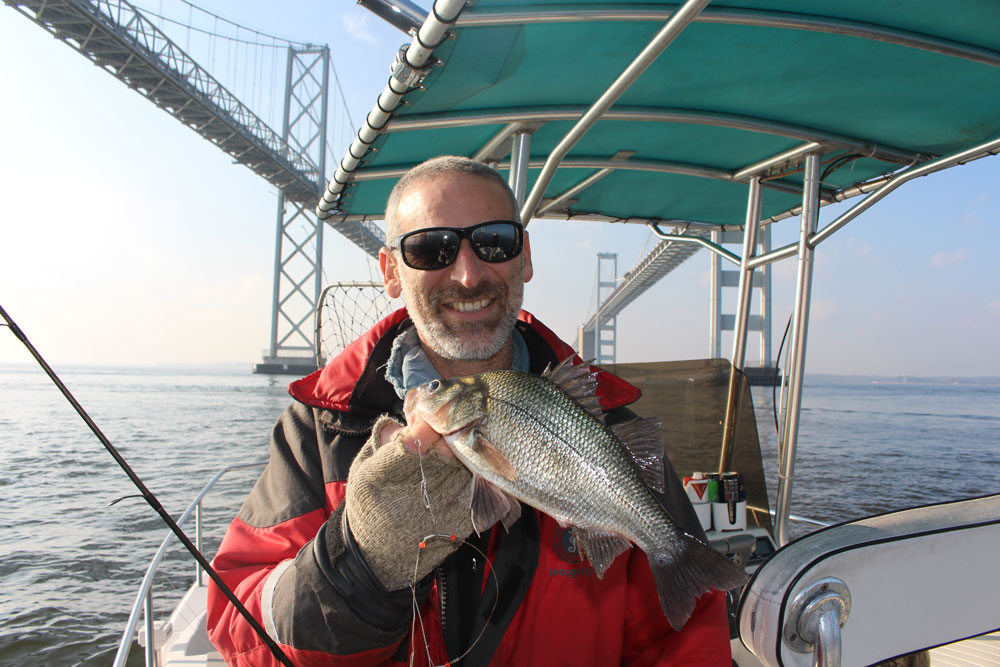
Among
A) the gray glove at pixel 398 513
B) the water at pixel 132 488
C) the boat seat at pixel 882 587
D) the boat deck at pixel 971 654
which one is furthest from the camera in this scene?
the water at pixel 132 488

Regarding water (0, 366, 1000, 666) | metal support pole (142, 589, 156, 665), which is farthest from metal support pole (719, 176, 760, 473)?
water (0, 366, 1000, 666)

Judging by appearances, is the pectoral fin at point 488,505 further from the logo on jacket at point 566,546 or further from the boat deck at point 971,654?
the boat deck at point 971,654

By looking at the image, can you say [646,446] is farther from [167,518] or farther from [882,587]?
[167,518]

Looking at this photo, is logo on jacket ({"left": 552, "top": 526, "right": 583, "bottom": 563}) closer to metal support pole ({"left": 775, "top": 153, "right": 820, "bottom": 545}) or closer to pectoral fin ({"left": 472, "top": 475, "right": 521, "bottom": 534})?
pectoral fin ({"left": 472, "top": 475, "right": 521, "bottom": 534})

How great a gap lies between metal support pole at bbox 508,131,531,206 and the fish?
228cm

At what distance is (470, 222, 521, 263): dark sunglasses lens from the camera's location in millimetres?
1976

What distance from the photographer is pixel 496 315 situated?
6.65ft

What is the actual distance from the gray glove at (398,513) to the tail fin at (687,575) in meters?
0.56

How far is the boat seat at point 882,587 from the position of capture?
1.27 m

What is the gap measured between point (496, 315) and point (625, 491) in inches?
30.0

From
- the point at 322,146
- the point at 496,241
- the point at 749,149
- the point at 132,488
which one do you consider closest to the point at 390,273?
the point at 496,241

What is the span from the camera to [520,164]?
12.0 ft

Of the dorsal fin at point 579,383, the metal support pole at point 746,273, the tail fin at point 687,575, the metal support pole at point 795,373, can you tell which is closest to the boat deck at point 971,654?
the metal support pole at point 795,373

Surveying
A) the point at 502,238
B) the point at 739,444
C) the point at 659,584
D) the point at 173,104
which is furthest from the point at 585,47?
the point at 173,104
